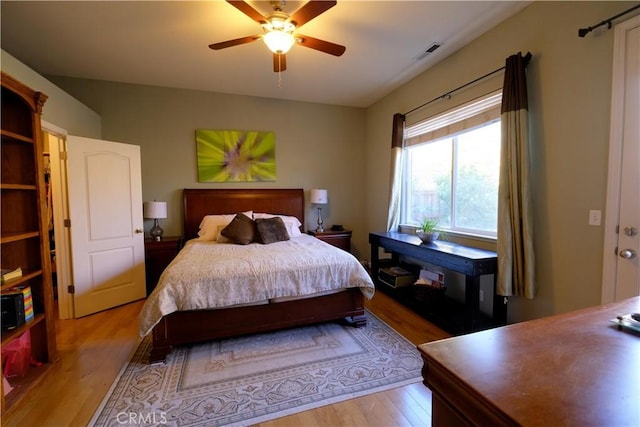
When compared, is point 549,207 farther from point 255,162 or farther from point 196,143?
point 196,143

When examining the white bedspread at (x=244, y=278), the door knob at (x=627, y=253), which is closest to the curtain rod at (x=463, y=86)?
the door knob at (x=627, y=253)

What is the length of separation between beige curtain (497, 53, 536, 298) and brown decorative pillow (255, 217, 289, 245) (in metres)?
2.35

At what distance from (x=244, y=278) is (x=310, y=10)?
2.05 metres

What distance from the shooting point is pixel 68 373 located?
6.92 ft

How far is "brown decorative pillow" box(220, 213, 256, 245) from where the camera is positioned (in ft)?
11.5

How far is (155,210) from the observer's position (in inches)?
147

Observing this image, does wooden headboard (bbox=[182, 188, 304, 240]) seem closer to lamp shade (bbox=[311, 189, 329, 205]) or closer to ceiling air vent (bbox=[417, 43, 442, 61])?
lamp shade (bbox=[311, 189, 329, 205])

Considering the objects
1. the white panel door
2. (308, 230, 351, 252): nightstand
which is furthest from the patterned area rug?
(308, 230, 351, 252): nightstand

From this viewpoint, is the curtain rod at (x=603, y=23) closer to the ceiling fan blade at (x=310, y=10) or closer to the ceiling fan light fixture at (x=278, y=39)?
the ceiling fan blade at (x=310, y=10)

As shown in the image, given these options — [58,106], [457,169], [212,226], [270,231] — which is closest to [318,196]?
[270,231]

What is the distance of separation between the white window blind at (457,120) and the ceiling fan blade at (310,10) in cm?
176

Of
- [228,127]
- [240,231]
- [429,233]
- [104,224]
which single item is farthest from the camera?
[228,127]

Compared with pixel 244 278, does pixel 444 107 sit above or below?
above

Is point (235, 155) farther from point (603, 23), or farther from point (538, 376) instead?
point (538, 376)
